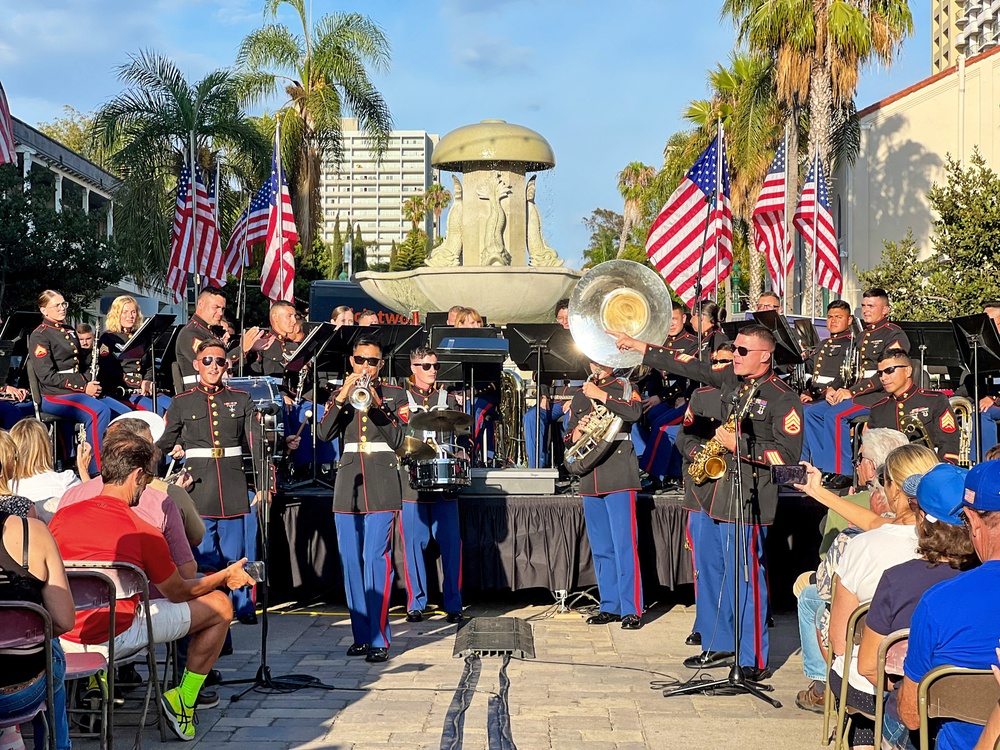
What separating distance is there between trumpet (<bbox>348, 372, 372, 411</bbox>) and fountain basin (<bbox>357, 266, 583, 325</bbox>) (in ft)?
30.8

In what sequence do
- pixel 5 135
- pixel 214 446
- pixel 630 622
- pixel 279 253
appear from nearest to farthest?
pixel 214 446 < pixel 630 622 < pixel 5 135 < pixel 279 253

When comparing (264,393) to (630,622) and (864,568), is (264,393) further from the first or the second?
(864,568)

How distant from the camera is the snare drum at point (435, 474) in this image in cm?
945

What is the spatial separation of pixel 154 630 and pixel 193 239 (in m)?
14.9

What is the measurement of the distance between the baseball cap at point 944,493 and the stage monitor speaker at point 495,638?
4496 mm

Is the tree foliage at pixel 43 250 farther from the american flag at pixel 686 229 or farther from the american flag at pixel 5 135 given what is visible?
the american flag at pixel 686 229

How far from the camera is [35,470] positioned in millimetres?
7500

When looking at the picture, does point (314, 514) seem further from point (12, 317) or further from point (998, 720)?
point (998, 720)

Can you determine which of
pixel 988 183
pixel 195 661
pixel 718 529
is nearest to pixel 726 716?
pixel 718 529

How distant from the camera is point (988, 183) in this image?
2409 cm

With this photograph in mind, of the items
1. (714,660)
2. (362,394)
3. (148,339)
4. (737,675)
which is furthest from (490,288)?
(737,675)

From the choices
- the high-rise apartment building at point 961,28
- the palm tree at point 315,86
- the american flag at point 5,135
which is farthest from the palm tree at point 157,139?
the high-rise apartment building at point 961,28

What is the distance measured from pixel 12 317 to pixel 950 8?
55.2 m

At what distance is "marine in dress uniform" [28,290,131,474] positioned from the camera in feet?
42.1
